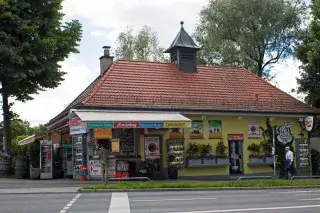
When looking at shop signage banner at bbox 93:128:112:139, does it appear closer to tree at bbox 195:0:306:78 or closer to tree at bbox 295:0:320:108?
tree at bbox 295:0:320:108

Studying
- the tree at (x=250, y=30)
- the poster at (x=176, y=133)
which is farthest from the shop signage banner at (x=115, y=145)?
the tree at (x=250, y=30)

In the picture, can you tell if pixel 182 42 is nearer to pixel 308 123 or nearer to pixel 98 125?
pixel 308 123

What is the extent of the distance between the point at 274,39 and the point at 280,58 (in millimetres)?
2221

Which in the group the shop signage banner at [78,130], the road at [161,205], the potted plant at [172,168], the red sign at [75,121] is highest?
the red sign at [75,121]

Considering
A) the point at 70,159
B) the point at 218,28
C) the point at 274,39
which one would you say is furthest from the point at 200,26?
the point at 70,159

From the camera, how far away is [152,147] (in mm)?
27906

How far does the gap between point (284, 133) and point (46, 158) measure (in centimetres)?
1425

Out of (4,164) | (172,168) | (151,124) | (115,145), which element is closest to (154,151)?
(172,168)

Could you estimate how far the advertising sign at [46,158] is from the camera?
28.0 meters

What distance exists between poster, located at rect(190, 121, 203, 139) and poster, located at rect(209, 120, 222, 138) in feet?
2.27

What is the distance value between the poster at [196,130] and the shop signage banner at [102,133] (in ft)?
18.4

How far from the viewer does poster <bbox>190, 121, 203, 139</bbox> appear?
29.2m

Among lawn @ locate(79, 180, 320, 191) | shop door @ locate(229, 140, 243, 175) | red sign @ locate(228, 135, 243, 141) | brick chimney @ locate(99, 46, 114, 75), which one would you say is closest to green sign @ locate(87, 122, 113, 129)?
lawn @ locate(79, 180, 320, 191)

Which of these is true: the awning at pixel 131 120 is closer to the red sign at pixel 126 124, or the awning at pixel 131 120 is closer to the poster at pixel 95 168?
the red sign at pixel 126 124
